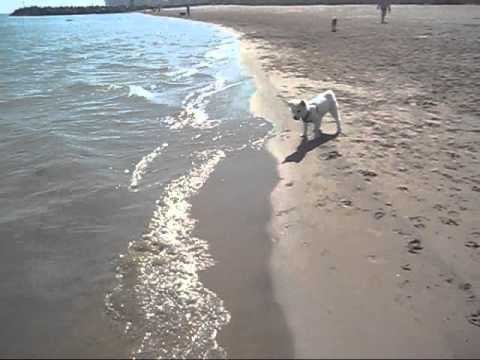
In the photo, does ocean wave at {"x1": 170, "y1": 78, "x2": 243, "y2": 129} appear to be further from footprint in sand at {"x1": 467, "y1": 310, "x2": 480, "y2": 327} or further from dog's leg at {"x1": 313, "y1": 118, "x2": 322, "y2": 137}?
footprint in sand at {"x1": 467, "y1": 310, "x2": 480, "y2": 327}

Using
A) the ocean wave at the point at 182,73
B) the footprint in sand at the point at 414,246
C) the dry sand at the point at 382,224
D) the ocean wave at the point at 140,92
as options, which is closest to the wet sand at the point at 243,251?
the dry sand at the point at 382,224

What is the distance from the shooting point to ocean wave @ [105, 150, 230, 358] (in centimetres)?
341

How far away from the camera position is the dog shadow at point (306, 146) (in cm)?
707

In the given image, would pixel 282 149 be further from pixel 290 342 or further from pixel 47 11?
pixel 47 11

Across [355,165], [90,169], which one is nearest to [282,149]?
[355,165]

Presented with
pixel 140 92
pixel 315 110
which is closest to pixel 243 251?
pixel 315 110

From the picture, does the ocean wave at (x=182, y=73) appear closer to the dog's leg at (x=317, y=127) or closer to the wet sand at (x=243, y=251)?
the dog's leg at (x=317, y=127)

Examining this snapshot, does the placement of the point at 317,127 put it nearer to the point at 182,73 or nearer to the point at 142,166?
the point at 142,166

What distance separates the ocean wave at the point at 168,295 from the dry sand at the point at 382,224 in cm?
54

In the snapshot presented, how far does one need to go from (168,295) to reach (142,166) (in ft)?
11.4

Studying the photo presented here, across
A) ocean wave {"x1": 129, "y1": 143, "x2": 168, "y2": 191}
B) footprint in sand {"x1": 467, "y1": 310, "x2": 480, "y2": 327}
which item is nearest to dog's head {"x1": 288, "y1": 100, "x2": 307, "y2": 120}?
ocean wave {"x1": 129, "y1": 143, "x2": 168, "y2": 191}

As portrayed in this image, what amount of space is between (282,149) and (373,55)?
33.5ft

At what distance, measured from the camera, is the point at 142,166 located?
7.02 meters

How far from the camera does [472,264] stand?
4.14 m
